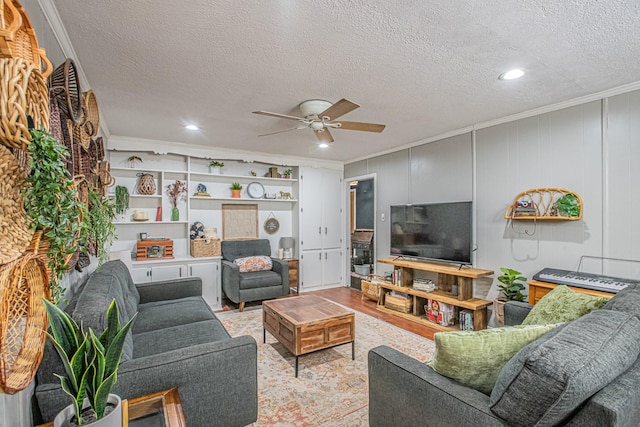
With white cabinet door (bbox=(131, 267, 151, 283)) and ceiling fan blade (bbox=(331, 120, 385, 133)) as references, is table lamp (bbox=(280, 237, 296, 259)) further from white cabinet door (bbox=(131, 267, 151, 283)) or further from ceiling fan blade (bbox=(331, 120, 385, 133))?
ceiling fan blade (bbox=(331, 120, 385, 133))

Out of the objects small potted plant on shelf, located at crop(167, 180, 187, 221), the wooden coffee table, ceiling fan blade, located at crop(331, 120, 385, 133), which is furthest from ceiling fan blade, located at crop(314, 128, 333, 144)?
small potted plant on shelf, located at crop(167, 180, 187, 221)

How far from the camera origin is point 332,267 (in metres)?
5.91

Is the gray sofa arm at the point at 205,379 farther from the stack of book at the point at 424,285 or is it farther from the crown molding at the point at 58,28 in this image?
the stack of book at the point at 424,285

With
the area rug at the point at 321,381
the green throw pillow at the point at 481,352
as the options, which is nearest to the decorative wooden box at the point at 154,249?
the area rug at the point at 321,381

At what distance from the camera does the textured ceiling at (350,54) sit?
1667mm

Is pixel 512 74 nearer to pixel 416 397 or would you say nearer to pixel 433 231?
pixel 433 231

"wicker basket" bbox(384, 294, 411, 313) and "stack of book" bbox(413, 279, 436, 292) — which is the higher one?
"stack of book" bbox(413, 279, 436, 292)

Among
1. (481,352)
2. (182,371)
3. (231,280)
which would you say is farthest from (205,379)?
(231,280)

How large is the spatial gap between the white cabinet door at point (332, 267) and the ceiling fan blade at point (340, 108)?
3532 millimetres

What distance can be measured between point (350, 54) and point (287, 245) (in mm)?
3762

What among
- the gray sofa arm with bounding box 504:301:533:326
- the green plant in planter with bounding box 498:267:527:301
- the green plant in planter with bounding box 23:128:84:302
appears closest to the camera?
the green plant in planter with bounding box 23:128:84:302

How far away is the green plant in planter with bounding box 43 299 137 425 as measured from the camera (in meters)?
0.98

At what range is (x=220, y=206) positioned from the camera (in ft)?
16.9

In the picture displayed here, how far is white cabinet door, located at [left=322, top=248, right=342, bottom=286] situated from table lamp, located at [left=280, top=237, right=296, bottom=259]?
68 cm
